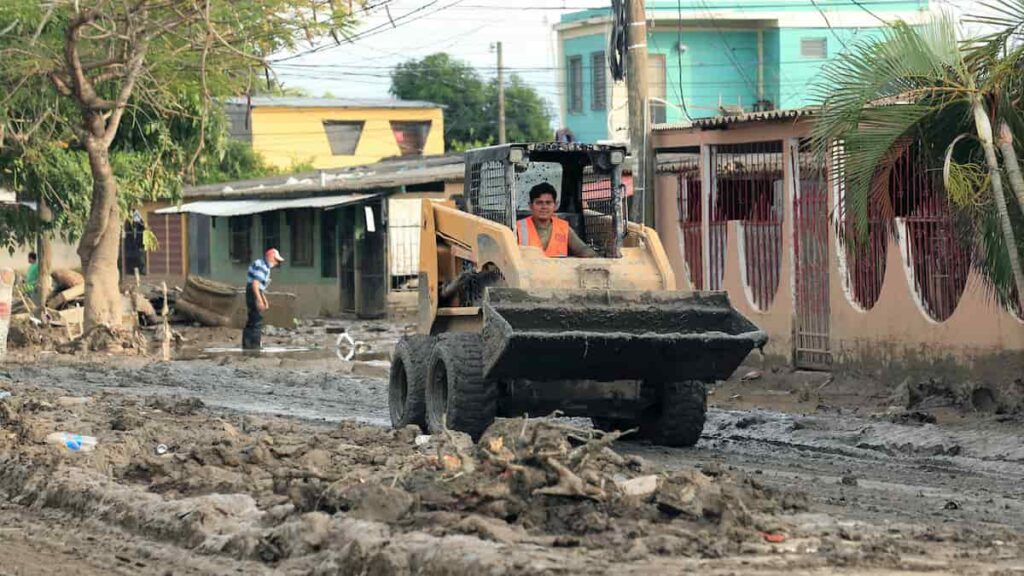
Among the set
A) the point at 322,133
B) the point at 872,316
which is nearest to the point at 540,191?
the point at 872,316

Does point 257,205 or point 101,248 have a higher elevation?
point 257,205

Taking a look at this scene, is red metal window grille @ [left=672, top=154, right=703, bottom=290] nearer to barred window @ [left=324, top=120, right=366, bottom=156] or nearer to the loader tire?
the loader tire

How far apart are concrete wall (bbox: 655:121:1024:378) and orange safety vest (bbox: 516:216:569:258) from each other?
11.3 ft

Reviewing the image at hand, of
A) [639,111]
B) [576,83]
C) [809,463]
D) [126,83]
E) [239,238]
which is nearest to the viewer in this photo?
[809,463]

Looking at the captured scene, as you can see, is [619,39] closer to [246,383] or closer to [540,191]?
[246,383]

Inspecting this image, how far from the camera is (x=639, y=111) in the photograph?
766 inches

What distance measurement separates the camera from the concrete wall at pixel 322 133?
59.1 m

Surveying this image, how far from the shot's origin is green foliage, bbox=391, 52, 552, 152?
217ft

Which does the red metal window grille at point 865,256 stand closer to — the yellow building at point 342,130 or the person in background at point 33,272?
the person in background at point 33,272

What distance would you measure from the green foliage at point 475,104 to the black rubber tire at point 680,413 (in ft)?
173

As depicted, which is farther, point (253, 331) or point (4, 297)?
point (253, 331)

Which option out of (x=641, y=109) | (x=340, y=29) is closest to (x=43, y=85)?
(x=340, y=29)

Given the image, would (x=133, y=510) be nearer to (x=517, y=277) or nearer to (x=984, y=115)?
(x=517, y=277)

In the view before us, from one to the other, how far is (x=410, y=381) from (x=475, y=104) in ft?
176
